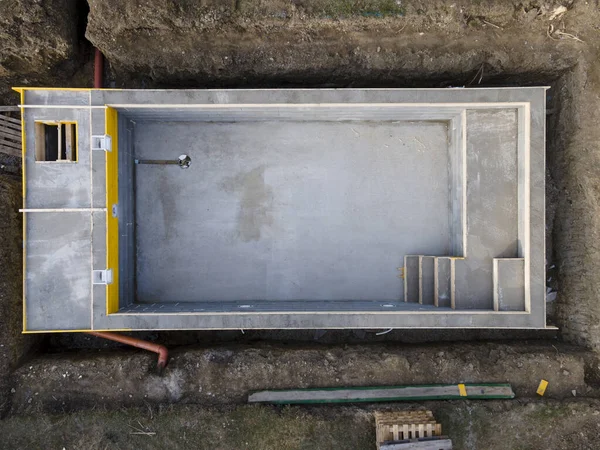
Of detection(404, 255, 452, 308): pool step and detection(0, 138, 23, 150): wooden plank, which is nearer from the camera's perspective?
detection(404, 255, 452, 308): pool step

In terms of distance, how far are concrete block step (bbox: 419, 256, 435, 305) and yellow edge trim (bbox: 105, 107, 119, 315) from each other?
20.1 feet

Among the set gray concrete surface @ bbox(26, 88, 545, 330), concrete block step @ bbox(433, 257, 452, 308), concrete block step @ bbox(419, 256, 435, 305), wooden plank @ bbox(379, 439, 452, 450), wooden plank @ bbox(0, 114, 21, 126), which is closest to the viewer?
wooden plank @ bbox(379, 439, 452, 450)

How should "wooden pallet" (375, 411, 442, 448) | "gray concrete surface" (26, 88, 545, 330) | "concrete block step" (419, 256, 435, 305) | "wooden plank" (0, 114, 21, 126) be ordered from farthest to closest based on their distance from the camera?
"wooden plank" (0, 114, 21, 126), "gray concrete surface" (26, 88, 545, 330), "concrete block step" (419, 256, 435, 305), "wooden pallet" (375, 411, 442, 448)

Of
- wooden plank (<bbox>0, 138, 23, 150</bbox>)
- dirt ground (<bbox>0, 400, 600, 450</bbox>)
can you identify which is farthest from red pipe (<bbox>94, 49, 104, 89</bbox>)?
dirt ground (<bbox>0, 400, 600, 450</bbox>)

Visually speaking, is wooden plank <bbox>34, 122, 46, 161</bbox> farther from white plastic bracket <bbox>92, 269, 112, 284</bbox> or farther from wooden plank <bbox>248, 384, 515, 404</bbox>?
wooden plank <bbox>248, 384, 515, 404</bbox>

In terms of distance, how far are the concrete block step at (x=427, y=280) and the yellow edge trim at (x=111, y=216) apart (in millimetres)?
6130

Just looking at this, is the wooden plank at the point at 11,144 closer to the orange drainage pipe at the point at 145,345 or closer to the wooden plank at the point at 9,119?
the wooden plank at the point at 9,119

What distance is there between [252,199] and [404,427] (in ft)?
18.1

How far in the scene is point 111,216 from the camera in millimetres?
6953

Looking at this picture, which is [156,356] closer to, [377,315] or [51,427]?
[51,427]

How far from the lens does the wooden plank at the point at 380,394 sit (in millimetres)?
7848

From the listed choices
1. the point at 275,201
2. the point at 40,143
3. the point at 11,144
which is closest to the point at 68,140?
the point at 40,143

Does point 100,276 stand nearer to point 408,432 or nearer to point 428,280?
point 428,280

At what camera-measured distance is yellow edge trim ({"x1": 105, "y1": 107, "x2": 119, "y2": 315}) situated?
680 centimetres
